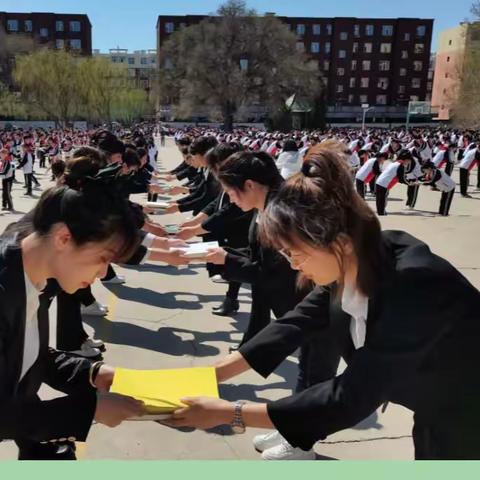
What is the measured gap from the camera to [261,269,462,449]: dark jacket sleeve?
4.65ft

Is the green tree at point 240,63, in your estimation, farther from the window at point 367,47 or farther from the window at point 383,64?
the window at point 383,64

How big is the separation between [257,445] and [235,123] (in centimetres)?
6674

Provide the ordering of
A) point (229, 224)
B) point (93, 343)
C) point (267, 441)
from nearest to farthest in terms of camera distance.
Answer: point (267, 441) → point (93, 343) → point (229, 224)

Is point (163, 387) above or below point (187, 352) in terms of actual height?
above

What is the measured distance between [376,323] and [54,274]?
41.2 inches

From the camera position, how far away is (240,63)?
57.4 meters

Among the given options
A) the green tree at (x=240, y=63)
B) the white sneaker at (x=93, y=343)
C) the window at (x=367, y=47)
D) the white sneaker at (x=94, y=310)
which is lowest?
the white sneaker at (x=94, y=310)

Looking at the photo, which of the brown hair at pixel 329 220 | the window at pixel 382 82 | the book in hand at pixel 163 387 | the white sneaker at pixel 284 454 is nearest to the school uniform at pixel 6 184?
the white sneaker at pixel 284 454

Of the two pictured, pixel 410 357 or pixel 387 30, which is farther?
pixel 387 30

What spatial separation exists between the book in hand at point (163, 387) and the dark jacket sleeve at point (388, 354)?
42 centimetres

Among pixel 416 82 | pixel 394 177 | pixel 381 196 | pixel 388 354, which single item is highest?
pixel 416 82

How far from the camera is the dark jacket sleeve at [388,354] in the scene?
142 centimetres

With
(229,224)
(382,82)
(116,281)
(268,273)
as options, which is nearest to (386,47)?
(382,82)

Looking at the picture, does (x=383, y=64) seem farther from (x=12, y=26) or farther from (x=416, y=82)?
(x=12, y=26)
